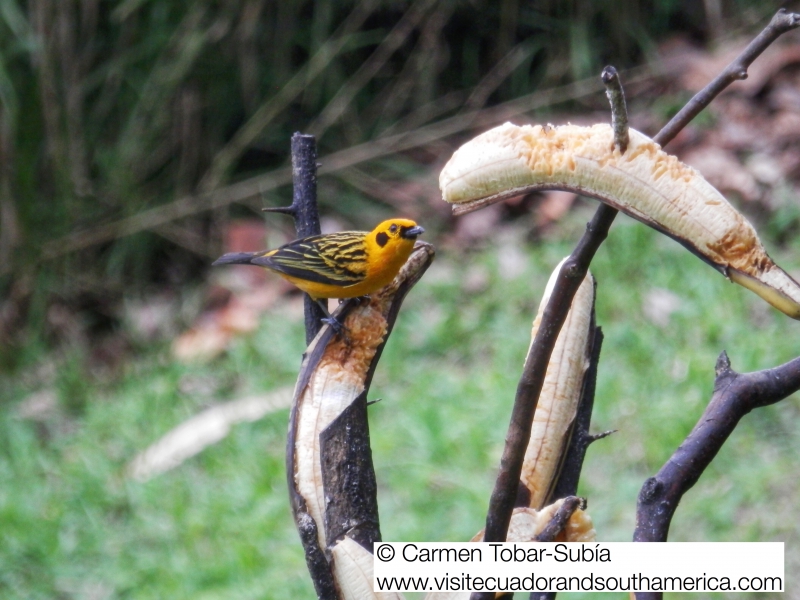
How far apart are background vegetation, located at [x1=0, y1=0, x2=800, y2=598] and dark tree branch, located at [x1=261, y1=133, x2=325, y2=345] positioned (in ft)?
5.79

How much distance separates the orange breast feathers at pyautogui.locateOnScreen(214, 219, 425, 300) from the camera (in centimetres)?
195

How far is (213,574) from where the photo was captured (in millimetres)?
2863

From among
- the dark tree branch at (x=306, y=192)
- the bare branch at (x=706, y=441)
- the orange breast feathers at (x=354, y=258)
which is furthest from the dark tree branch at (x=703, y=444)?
the orange breast feathers at (x=354, y=258)

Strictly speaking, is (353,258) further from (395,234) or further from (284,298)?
(284,298)

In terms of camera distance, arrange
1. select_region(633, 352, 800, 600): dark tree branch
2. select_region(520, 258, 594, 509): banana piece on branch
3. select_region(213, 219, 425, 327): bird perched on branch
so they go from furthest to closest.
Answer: select_region(213, 219, 425, 327): bird perched on branch < select_region(520, 258, 594, 509): banana piece on branch < select_region(633, 352, 800, 600): dark tree branch

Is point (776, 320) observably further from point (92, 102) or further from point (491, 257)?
point (92, 102)

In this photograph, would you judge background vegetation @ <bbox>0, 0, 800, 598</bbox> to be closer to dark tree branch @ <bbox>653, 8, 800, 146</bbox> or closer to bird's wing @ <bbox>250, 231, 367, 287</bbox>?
bird's wing @ <bbox>250, 231, 367, 287</bbox>

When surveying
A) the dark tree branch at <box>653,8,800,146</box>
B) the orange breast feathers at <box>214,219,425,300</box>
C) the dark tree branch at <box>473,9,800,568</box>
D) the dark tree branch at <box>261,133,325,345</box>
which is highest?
the orange breast feathers at <box>214,219,425,300</box>

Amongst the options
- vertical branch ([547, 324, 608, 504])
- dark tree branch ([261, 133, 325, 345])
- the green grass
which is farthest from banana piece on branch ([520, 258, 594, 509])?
the green grass

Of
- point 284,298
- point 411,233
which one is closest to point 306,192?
point 411,233

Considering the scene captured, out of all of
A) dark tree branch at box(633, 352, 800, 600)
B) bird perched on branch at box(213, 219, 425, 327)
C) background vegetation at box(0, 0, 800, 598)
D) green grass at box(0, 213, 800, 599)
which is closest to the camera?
dark tree branch at box(633, 352, 800, 600)

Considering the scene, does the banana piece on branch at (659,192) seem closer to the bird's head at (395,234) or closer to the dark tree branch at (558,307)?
the dark tree branch at (558,307)

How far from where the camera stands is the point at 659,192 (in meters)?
0.86

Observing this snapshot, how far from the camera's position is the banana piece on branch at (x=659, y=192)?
85cm
